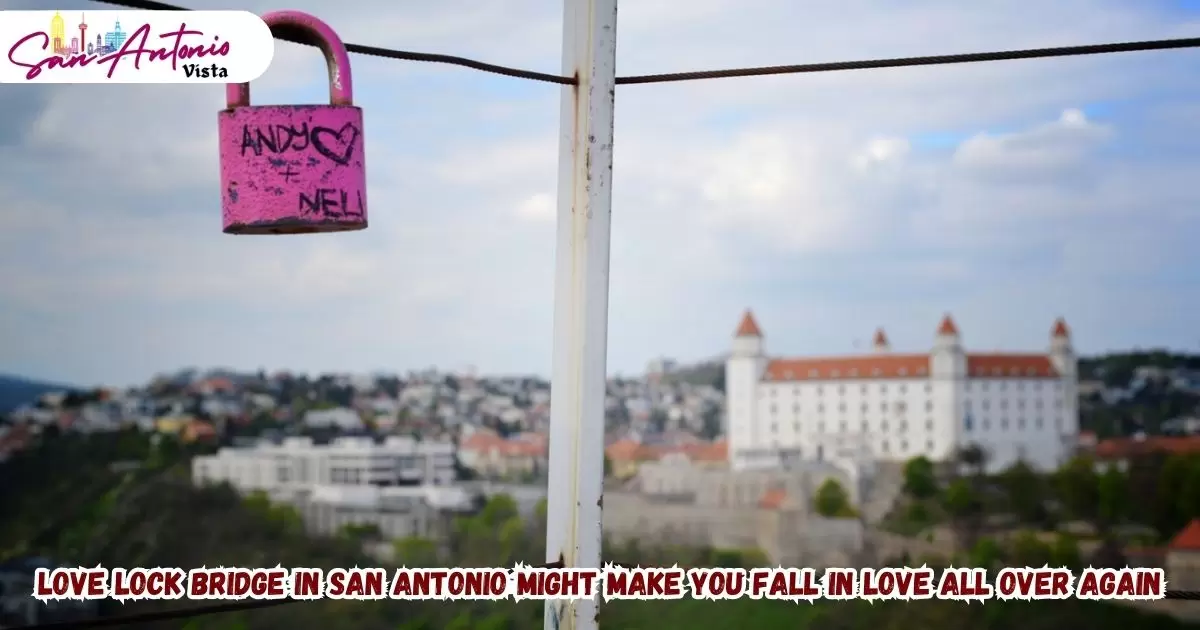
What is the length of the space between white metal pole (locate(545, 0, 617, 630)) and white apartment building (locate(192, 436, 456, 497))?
3416cm

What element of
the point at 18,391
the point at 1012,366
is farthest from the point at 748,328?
the point at 18,391

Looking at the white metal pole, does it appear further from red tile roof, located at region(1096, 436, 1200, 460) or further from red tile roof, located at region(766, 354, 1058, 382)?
red tile roof, located at region(766, 354, 1058, 382)

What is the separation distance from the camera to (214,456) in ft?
115

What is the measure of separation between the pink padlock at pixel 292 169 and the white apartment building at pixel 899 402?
43700 mm

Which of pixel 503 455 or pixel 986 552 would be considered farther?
pixel 503 455

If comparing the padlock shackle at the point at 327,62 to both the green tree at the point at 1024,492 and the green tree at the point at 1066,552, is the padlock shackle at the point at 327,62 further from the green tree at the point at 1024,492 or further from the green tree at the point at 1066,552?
the green tree at the point at 1024,492

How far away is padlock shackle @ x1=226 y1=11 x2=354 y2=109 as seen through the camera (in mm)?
814

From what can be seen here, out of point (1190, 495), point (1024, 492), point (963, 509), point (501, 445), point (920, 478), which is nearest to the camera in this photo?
point (1190, 495)

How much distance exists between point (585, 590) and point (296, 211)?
1.19ft

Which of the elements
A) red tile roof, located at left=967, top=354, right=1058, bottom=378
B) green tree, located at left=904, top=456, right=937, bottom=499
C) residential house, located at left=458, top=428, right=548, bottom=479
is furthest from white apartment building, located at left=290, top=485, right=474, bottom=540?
red tile roof, located at left=967, top=354, right=1058, bottom=378

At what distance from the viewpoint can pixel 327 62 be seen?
32.6 inches

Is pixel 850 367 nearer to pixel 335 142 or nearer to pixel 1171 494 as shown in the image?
pixel 1171 494

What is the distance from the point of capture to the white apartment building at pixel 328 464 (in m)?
34.6

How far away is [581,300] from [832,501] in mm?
40874
